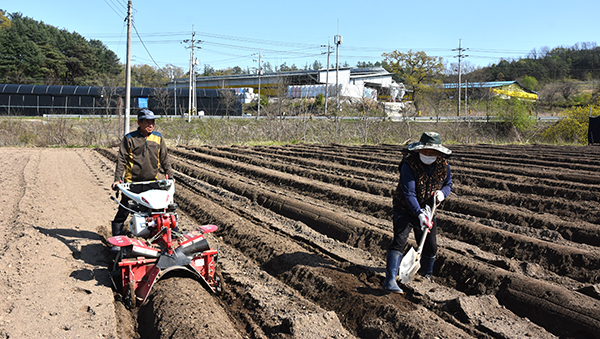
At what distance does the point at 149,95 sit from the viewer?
43094 mm

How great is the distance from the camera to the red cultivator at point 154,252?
4332mm

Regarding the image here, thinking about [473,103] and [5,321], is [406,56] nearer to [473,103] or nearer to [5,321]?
[473,103]

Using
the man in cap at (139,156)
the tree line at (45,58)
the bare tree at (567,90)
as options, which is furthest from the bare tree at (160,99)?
the bare tree at (567,90)

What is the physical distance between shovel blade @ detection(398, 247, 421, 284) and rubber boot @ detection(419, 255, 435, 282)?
351 mm

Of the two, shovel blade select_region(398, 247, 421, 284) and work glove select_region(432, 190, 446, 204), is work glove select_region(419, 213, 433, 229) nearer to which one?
work glove select_region(432, 190, 446, 204)

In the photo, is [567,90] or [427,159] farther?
[567,90]

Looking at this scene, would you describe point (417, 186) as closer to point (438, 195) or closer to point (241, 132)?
point (438, 195)

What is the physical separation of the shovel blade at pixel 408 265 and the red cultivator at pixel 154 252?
6.05ft

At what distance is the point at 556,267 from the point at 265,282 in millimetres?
3494

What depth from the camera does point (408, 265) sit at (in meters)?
4.54

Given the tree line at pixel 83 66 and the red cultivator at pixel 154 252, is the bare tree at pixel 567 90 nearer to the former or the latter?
the tree line at pixel 83 66

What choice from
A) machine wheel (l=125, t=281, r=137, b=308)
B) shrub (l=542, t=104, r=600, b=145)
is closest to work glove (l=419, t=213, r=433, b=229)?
machine wheel (l=125, t=281, r=137, b=308)

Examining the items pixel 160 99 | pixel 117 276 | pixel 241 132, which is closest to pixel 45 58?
pixel 160 99

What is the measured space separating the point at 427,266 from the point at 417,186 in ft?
3.40
